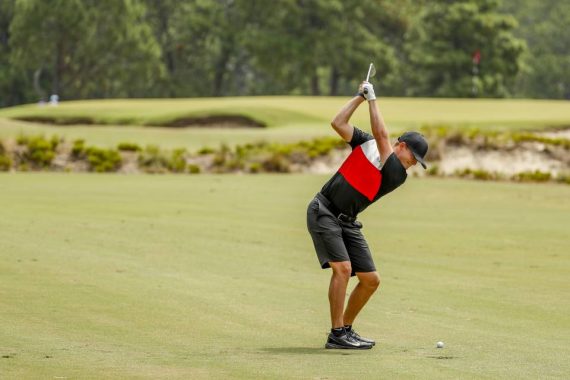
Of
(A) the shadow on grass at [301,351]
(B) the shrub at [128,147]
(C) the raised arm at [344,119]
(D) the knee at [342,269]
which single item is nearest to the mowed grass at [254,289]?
(A) the shadow on grass at [301,351]

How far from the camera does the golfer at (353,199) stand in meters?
10.5

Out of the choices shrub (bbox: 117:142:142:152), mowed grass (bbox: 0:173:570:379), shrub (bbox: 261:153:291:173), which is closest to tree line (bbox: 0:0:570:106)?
shrub (bbox: 261:153:291:173)

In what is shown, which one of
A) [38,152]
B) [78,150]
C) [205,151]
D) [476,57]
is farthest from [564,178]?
[476,57]

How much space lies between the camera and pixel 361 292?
11.2m

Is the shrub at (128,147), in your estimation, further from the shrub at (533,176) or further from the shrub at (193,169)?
the shrub at (533,176)

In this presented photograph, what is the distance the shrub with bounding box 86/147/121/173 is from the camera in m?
34.9

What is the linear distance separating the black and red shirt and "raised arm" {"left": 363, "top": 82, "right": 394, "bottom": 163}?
2.9 inches

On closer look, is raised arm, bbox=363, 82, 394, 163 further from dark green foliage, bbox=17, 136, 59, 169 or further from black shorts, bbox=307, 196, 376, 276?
dark green foliage, bbox=17, 136, 59, 169

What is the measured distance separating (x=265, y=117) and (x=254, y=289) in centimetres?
3260

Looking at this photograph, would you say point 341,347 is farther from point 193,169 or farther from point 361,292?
point 193,169

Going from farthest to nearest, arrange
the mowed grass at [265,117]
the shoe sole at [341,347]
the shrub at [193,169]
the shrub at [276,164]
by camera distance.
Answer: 1. the mowed grass at [265,117]
2. the shrub at [276,164]
3. the shrub at [193,169]
4. the shoe sole at [341,347]

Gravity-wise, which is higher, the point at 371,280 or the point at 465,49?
the point at 465,49

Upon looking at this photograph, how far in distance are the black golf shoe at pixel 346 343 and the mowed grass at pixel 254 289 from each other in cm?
14

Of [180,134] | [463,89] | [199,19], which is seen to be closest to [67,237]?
[180,134]
